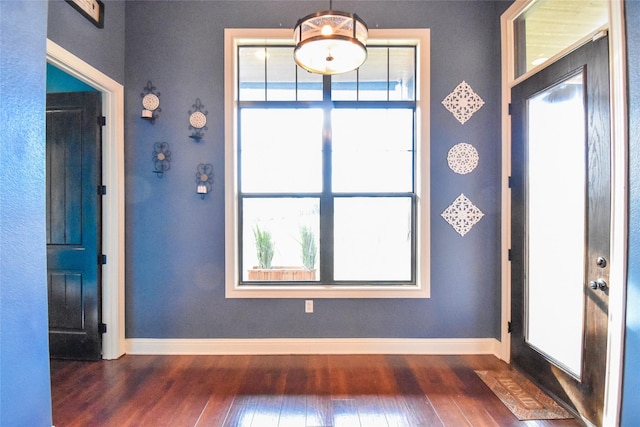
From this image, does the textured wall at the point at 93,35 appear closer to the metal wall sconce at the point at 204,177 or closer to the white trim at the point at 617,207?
the metal wall sconce at the point at 204,177

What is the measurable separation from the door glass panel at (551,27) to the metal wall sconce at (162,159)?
3134mm

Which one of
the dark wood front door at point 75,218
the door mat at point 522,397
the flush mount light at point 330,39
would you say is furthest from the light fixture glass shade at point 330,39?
the door mat at point 522,397

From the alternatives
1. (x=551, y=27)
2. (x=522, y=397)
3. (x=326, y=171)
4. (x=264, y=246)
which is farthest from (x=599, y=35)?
(x=264, y=246)

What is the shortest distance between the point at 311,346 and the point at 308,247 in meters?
0.90

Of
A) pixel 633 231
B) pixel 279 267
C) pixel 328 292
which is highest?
pixel 633 231

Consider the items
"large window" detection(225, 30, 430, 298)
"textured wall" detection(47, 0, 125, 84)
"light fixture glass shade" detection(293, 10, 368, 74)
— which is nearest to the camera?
"light fixture glass shade" detection(293, 10, 368, 74)

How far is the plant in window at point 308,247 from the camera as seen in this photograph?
308 cm

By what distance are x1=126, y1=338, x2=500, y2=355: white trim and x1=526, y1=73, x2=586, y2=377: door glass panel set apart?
59 cm

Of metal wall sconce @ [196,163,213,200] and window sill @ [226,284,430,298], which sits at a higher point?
metal wall sconce @ [196,163,213,200]

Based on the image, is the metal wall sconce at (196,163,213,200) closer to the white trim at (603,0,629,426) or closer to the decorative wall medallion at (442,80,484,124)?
the decorative wall medallion at (442,80,484,124)

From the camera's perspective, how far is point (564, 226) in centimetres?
219

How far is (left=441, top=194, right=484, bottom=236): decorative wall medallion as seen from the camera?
2.92 meters

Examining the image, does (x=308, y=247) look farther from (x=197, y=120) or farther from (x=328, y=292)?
(x=197, y=120)

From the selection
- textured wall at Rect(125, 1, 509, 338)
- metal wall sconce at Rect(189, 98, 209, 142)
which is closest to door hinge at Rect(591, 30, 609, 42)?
textured wall at Rect(125, 1, 509, 338)
